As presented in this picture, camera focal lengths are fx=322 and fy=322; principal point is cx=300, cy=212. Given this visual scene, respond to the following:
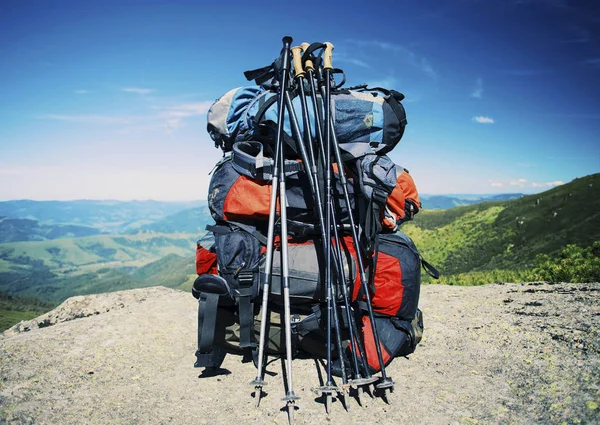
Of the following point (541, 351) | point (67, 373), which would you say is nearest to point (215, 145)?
point (67, 373)

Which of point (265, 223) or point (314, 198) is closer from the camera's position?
point (314, 198)

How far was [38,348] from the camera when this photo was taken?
Answer: 5750mm

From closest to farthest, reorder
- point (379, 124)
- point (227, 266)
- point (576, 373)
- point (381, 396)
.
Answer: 1. point (576, 373)
2. point (381, 396)
3. point (227, 266)
4. point (379, 124)

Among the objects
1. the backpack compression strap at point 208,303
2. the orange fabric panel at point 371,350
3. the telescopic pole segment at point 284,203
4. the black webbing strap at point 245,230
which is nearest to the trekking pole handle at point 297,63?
the telescopic pole segment at point 284,203

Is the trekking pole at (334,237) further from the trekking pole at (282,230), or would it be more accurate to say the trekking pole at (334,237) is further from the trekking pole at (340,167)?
the trekking pole at (282,230)

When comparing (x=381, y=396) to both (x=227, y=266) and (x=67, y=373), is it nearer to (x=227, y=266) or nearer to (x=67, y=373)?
(x=227, y=266)

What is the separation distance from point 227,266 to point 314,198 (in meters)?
1.76

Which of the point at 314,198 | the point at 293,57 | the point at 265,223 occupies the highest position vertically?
the point at 293,57

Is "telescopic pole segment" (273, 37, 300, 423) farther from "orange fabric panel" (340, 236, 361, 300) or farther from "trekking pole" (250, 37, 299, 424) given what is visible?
"orange fabric panel" (340, 236, 361, 300)

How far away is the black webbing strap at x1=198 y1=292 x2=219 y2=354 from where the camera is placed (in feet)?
16.0

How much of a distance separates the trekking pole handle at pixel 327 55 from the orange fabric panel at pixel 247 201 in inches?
92.1

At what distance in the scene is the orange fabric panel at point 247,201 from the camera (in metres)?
5.32

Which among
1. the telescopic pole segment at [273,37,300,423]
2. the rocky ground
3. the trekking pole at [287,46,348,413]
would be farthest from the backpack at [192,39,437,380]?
the rocky ground

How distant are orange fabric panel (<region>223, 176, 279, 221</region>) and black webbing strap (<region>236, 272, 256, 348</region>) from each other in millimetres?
976
